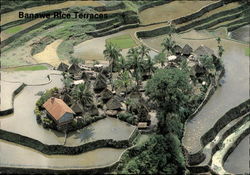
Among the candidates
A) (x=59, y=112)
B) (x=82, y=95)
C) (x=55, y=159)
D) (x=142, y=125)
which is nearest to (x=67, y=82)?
(x=82, y=95)

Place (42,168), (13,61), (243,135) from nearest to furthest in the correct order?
(42,168) → (243,135) → (13,61)

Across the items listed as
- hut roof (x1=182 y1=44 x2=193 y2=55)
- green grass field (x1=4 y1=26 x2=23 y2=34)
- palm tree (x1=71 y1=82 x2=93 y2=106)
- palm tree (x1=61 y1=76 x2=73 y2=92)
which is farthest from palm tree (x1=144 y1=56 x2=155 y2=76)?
green grass field (x1=4 y1=26 x2=23 y2=34)

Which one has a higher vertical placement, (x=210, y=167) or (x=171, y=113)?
(x=171, y=113)

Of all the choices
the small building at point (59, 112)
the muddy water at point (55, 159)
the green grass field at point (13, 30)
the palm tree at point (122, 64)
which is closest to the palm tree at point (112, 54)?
the palm tree at point (122, 64)

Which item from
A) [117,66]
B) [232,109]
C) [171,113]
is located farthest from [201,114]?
[117,66]

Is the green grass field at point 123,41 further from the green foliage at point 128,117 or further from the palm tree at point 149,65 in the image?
the green foliage at point 128,117

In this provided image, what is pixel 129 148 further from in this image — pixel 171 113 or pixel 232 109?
pixel 232 109

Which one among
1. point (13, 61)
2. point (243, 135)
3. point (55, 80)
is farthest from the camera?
Result: point (13, 61)
